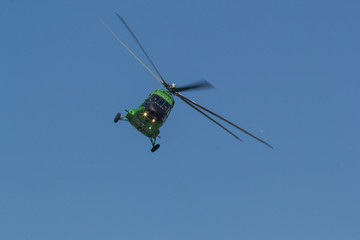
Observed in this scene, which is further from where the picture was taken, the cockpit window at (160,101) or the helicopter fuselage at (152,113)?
the cockpit window at (160,101)

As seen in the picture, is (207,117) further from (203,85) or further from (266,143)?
(266,143)

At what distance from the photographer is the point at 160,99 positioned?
38625 mm

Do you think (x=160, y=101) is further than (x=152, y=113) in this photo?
Yes

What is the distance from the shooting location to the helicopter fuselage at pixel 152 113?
37906 mm

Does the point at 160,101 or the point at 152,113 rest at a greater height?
the point at 160,101

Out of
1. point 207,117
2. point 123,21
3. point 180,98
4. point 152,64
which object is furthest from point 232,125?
point 123,21

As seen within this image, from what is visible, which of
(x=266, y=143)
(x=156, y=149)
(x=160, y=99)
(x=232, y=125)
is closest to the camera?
(x=266, y=143)

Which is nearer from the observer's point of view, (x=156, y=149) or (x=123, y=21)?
(x=123, y=21)

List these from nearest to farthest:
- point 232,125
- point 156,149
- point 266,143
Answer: point 266,143 < point 232,125 < point 156,149

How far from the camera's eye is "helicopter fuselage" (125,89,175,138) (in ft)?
124

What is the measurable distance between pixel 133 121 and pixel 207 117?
8515 millimetres

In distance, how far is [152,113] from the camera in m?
37.7

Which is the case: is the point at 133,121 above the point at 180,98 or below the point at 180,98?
below

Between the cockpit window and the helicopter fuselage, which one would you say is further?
the cockpit window
